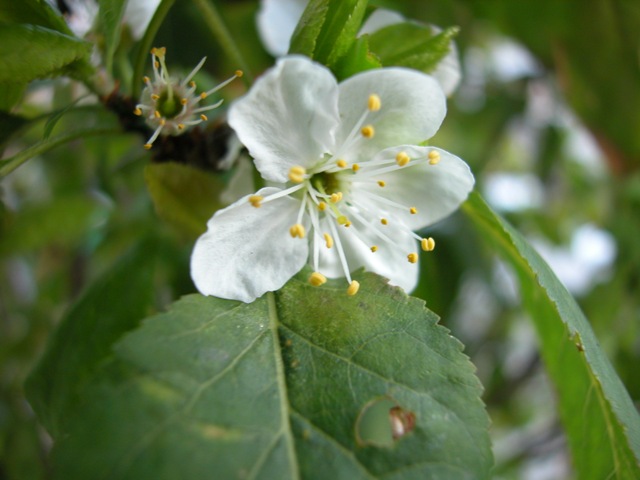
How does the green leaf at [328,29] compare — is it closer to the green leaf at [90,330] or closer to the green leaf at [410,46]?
the green leaf at [410,46]

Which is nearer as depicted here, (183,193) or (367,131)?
(367,131)

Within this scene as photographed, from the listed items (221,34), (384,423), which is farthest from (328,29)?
(384,423)

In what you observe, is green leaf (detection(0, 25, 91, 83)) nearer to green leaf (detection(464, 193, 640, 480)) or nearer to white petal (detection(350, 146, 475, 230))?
white petal (detection(350, 146, 475, 230))

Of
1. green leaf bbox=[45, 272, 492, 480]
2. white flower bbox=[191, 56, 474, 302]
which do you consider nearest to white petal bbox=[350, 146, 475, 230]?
white flower bbox=[191, 56, 474, 302]

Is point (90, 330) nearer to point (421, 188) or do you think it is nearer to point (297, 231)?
point (297, 231)

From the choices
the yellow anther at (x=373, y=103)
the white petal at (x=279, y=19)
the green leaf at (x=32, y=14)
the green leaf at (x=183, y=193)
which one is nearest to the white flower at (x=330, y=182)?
the yellow anther at (x=373, y=103)

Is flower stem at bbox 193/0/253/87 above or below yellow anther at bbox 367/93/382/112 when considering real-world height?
above
